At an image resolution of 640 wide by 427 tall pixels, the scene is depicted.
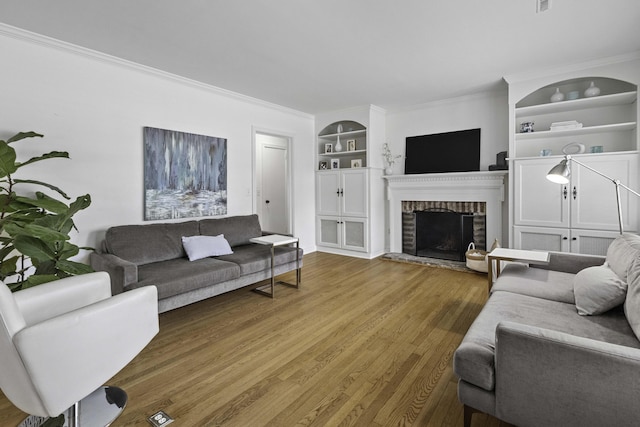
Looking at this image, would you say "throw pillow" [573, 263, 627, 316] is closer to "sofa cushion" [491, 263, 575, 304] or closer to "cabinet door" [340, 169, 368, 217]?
"sofa cushion" [491, 263, 575, 304]

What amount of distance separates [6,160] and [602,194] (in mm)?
5441

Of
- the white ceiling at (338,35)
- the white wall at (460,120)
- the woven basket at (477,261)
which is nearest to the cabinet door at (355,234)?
the white wall at (460,120)

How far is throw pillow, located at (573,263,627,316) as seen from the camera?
5.90 feet

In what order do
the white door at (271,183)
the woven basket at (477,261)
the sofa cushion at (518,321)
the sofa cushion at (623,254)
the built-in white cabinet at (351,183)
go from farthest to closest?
the white door at (271,183) → the built-in white cabinet at (351,183) → the woven basket at (477,261) → the sofa cushion at (623,254) → the sofa cushion at (518,321)

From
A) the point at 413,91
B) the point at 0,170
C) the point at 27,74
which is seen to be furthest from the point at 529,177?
the point at 27,74

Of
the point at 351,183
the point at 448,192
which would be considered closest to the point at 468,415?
the point at 448,192

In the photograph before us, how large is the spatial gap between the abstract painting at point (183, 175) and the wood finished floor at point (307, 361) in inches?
49.1

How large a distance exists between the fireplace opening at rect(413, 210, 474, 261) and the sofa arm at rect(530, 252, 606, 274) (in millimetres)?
2160

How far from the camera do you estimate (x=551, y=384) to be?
4.11ft

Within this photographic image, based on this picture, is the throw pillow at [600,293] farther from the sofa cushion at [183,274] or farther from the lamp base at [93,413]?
the sofa cushion at [183,274]

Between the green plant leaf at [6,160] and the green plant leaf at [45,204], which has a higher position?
the green plant leaf at [6,160]

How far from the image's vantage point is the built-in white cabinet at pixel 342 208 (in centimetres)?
544

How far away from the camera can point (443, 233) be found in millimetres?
5258

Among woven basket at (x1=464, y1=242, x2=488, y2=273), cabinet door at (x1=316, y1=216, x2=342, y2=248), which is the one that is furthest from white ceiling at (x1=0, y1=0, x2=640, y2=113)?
cabinet door at (x1=316, y1=216, x2=342, y2=248)
